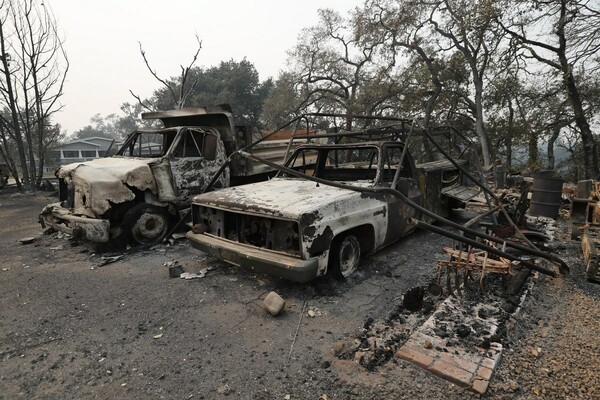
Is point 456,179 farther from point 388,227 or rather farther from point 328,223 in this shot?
point 328,223

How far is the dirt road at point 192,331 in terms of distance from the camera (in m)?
2.38

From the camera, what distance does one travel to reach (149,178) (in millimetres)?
5664

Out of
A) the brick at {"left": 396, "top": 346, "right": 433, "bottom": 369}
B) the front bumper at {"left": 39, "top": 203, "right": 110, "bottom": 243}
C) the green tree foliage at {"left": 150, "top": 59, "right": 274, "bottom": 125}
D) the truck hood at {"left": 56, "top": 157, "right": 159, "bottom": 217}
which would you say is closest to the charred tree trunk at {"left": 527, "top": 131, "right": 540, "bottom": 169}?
the brick at {"left": 396, "top": 346, "right": 433, "bottom": 369}

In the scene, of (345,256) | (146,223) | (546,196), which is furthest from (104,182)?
(546,196)

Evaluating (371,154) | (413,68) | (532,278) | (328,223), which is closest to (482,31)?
(413,68)

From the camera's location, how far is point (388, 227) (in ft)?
14.5

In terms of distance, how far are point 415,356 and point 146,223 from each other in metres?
4.69

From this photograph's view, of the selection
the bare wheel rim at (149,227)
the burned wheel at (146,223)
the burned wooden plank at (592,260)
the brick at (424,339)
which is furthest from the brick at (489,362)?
the bare wheel rim at (149,227)

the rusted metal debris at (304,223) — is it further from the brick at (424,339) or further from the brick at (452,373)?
the brick at (452,373)

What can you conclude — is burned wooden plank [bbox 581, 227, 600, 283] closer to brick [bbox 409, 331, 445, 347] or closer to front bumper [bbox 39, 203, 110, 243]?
brick [bbox 409, 331, 445, 347]

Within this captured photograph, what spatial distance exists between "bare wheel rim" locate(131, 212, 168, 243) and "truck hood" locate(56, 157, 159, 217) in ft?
1.37

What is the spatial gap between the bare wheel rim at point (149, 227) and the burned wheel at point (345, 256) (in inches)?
134

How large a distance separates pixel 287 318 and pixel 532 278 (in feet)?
9.66

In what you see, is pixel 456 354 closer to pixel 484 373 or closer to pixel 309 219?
pixel 484 373
